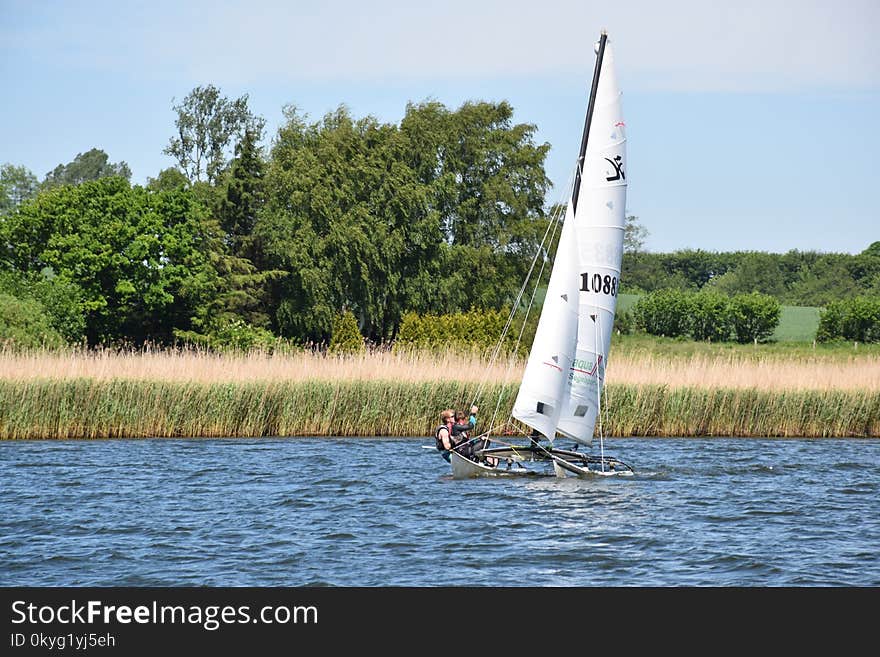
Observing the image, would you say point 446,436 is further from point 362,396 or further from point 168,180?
point 168,180

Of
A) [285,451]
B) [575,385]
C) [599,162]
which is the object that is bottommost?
[285,451]

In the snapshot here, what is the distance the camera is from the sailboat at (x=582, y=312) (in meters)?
23.3

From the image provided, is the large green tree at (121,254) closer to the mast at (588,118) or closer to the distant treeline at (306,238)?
the distant treeline at (306,238)

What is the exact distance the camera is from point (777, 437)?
1267 inches

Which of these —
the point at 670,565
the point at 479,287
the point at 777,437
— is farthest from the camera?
the point at 479,287

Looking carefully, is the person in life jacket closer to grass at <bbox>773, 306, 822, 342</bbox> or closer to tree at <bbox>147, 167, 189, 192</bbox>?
tree at <bbox>147, 167, 189, 192</bbox>

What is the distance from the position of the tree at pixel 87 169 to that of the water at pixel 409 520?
101902 mm

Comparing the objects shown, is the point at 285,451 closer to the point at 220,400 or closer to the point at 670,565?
the point at 220,400

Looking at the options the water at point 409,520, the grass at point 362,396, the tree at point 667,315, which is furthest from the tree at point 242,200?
the water at point 409,520

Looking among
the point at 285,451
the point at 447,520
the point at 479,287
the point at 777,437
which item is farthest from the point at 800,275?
the point at 447,520

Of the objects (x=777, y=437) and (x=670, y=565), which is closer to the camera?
(x=670, y=565)

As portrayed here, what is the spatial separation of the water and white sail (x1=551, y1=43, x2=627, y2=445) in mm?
1646

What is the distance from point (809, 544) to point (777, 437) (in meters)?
14.3
